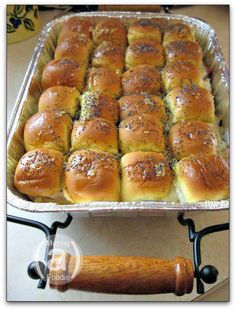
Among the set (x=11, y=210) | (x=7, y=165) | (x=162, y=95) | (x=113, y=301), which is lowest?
(x=113, y=301)

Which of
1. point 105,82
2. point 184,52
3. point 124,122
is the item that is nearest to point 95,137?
point 124,122

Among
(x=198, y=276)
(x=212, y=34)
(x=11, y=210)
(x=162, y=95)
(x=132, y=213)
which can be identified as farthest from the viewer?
(x=212, y=34)

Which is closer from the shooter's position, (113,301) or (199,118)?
(113,301)

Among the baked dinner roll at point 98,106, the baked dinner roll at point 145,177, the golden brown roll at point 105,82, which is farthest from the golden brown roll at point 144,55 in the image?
the baked dinner roll at point 145,177

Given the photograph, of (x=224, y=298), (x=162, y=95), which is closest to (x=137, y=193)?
(x=224, y=298)

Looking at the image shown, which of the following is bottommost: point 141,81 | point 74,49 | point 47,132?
point 47,132

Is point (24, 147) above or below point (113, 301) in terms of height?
above

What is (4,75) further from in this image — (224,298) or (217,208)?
(224,298)

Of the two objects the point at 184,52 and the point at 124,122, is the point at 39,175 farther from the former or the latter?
the point at 184,52
